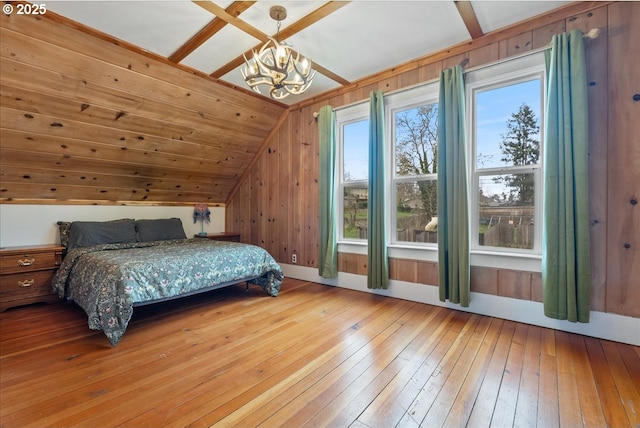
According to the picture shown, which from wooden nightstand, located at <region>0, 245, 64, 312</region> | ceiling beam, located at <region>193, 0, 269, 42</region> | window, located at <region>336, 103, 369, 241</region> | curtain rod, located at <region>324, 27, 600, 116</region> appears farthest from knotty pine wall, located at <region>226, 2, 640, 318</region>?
wooden nightstand, located at <region>0, 245, 64, 312</region>

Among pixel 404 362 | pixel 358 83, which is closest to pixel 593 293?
pixel 404 362

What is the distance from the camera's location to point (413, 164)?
3217mm

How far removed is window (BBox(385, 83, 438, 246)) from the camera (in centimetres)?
309

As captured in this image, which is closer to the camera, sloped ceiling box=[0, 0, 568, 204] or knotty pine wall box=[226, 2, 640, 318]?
knotty pine wall box=[226, 2, 640, 318]

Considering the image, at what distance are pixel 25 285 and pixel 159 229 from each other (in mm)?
1413

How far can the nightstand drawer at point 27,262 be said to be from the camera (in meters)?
2.78

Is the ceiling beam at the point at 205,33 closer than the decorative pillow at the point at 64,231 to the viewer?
Yes

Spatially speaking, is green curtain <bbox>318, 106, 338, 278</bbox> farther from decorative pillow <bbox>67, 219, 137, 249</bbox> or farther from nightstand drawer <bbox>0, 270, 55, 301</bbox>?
nightstand drawer <bbox>0, 270, 55, 301</bbox>

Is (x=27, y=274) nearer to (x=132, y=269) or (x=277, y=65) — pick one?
(x=132, y=269)

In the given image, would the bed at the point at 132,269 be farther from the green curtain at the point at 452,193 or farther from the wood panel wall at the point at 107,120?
the green curtain at the point at 452,193

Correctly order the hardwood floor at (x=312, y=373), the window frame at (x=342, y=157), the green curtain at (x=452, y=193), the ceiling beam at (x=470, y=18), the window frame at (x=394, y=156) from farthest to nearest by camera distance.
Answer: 1. the window frame at (x=342, y=157)
2. the window frame at (x=394, y=156)
3. the green curtain at (x=452, y=193)
4. the ceiling beam at (x=470, y=18)
5. the hardwood floor at (x=312, y=373)

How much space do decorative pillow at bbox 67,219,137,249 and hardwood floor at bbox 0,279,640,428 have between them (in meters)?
0.89

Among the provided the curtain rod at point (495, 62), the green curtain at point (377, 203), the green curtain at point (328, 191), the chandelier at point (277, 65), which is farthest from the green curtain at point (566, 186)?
the green curtain at point (328, 191)

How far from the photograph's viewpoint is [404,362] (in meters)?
1.89
